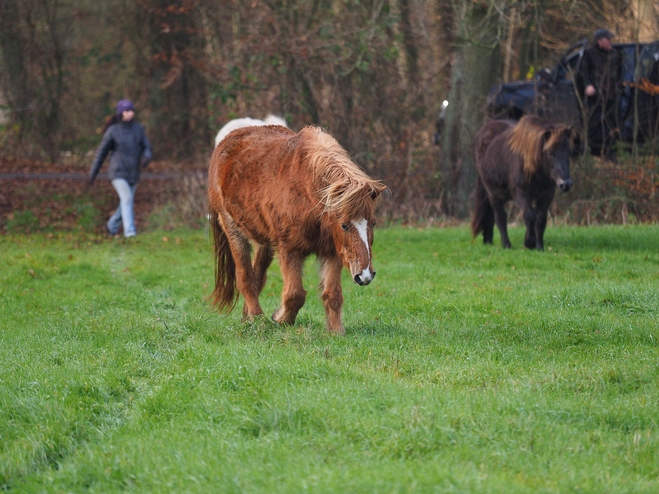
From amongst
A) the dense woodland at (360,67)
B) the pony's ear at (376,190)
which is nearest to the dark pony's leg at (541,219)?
the dense woodland at (360,67)

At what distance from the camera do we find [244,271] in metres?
7.08

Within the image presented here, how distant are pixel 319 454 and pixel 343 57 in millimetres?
14097

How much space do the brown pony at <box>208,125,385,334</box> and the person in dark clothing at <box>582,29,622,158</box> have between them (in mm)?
8452

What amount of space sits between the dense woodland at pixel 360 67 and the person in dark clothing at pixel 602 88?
2.18 ft

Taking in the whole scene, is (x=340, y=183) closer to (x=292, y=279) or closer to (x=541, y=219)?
(x=292, y=279)

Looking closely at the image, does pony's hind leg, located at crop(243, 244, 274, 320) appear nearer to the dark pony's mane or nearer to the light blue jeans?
the dark pony's mane

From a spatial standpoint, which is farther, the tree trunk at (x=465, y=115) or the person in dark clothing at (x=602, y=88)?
the tree trunk at (x=465, y=115)

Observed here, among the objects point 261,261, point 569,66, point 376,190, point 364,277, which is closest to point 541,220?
point 569,66

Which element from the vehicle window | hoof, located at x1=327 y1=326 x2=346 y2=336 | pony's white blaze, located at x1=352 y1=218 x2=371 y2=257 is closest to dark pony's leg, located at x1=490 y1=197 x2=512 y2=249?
the vehicle window

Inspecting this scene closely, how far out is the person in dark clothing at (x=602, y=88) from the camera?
532 inches

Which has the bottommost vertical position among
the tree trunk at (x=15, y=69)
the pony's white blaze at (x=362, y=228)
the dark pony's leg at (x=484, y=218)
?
the dark pony's leg at (x=484, y=218)

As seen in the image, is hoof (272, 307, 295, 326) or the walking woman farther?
the walking woman

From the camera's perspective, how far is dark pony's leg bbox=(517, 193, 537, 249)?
36.1 feet

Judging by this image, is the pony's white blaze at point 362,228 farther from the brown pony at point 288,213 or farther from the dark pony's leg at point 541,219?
the dark pony's leg at point 541,219
